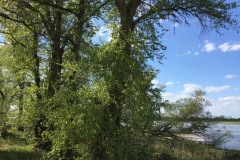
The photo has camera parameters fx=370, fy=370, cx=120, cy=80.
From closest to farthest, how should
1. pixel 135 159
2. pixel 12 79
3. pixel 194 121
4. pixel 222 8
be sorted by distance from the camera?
pixel 135 159, pixel 222 8, pixel 12 79, pixel 194 121

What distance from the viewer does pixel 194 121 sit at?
101 ft

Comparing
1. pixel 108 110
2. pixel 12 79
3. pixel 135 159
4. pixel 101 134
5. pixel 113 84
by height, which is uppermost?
pixel 12 79

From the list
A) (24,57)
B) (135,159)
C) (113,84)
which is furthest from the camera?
(24,57)

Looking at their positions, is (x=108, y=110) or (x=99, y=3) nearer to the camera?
(x=108, y=110)

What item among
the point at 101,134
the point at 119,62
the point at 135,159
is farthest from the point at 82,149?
the point at 119,62

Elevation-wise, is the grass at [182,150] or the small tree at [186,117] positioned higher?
the small tree at [186,117]

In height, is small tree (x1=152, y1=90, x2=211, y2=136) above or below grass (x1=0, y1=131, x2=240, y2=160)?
above

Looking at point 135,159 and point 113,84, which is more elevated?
point 113,84

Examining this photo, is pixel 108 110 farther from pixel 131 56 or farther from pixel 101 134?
pixel 131 56

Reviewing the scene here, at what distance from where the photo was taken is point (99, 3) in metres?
16.1

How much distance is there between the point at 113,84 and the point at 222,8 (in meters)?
7.62

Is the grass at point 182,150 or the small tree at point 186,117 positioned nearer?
the grass at point 182,150

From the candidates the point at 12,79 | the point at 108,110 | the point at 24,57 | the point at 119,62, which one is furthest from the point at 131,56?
the point at 12,79

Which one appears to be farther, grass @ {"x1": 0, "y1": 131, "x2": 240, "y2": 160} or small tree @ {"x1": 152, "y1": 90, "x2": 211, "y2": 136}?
small tree @ {"x1": 152, "y1": 90, "x2": 211, "y2": 136}
